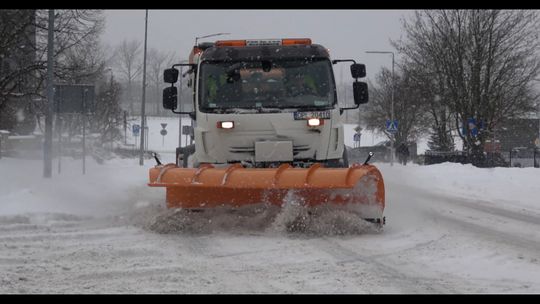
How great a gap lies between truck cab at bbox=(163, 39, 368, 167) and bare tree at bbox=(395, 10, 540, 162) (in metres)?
27.4

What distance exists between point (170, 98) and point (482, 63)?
1133 inches

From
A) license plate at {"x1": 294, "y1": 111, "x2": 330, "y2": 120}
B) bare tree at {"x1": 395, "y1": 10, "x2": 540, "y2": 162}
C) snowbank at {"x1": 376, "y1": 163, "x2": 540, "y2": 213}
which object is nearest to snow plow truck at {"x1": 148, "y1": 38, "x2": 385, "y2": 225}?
license plate at {"x1": 294, "y1": 111, "x2": 330, "y2": 120}

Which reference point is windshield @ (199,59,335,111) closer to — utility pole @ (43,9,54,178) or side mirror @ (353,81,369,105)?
side mirror @ (353,81,369,105)

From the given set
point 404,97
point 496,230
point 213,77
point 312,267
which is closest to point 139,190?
point 213,77

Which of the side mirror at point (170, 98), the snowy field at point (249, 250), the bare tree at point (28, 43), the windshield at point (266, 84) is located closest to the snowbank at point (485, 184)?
the snowy field at point (249, 250)

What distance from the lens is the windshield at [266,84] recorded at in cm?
1002

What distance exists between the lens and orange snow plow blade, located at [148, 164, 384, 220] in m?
8.32

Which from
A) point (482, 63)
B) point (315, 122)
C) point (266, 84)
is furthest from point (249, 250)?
point (482, 63)

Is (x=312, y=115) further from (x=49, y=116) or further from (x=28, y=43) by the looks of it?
(x=28, y=43)

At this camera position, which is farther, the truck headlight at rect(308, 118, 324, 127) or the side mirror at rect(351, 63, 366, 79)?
the side mirror at rect(351, 63, 366, 79)

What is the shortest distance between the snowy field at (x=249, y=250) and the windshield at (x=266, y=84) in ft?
6.05

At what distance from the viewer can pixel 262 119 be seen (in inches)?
384

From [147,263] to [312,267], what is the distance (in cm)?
170

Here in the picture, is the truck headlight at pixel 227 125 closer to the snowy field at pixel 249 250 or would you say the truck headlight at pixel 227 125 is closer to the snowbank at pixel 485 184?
the snowy field at pixel 249 250
